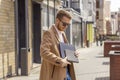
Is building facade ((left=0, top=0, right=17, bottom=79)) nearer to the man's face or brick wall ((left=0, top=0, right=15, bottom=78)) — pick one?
brick wall ((left=0, top=0, right=15, bottom=78))

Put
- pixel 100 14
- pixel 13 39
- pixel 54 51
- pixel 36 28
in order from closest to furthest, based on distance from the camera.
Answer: pixel 54 51, pixel 13 39, pixel 36 28, pixel 100 14

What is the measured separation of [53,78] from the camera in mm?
5688

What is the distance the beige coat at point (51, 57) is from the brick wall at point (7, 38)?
862 centimetres

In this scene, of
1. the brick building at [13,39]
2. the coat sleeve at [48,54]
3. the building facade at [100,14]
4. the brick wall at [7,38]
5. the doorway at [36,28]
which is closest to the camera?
the coat sleeve at [48,54]

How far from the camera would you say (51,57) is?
217 inches

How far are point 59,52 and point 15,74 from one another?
10.1m

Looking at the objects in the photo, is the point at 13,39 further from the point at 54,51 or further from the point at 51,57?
the point at 51,57

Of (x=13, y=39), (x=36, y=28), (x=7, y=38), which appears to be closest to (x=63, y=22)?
(x=7, y=38)

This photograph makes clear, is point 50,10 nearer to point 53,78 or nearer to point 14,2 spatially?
point 14,2

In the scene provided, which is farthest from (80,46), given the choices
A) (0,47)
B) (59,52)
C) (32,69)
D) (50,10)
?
(59,52)

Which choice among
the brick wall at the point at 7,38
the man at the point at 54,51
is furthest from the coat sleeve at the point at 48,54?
the brick wall at the point at 7,38

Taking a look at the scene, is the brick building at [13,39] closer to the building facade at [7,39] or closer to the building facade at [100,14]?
the building facade at [7,39]

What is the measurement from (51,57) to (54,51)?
0.50ft

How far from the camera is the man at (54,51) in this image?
218 inches
